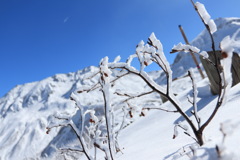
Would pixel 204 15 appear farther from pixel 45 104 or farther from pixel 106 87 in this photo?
pixel 45 104

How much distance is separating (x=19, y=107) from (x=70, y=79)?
20361 millimetres

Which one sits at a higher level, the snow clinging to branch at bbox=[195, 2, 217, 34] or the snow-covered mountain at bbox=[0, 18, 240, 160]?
the snow-covered mountain at bbox=[0, 18, 240, 160]

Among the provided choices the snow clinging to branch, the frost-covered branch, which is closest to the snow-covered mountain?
the frost-covered branch

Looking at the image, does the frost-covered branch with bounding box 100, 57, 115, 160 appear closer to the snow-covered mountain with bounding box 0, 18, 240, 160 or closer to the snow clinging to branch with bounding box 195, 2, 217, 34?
the snow clinging to branch with bounding box 195, 2, 217, 34

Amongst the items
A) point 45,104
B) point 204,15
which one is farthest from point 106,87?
point 45,104

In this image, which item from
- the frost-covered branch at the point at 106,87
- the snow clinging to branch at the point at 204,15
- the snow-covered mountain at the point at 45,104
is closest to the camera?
the snow clinging to branch at the point at 204,15

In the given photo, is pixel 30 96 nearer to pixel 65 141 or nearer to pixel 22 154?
pixel 22 154

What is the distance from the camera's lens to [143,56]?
5.90 feet

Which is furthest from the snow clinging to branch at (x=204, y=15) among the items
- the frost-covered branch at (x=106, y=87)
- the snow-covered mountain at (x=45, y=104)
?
the snow-covered mountain at (x=45, y=104)

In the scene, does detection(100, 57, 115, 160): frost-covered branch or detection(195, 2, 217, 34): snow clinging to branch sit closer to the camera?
detection(195, 2, 217, 34): snow clinging to branch

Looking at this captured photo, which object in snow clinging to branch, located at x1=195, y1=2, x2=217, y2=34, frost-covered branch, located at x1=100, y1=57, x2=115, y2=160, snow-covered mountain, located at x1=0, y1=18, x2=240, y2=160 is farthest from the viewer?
snow-covered mountain, located at x1=0, y1=18, x2=240, y2=160

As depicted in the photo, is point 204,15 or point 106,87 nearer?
point 204,15

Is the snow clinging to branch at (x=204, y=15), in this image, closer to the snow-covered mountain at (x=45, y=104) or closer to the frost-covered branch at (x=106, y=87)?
the frost-covered branch at (x=106, y=87)

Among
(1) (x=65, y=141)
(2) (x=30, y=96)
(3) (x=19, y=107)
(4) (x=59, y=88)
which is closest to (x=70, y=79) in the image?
(4) (x=59, y=88)
